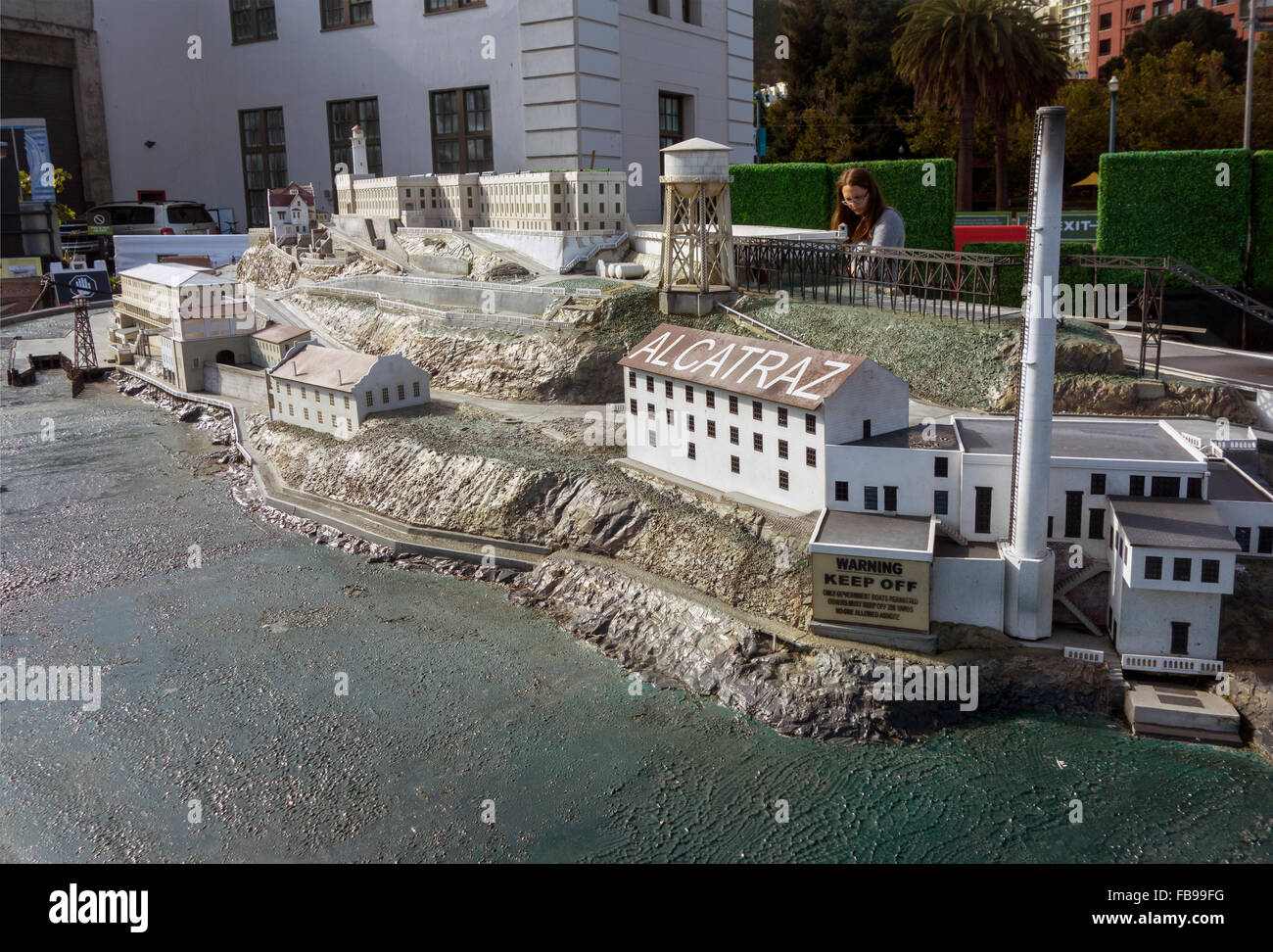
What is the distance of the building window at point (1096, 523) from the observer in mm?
28859

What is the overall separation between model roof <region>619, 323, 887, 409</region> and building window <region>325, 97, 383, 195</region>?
39.1 meters

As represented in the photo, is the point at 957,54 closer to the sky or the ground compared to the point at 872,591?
closer to the sky

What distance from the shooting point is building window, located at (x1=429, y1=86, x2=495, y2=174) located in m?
63.9

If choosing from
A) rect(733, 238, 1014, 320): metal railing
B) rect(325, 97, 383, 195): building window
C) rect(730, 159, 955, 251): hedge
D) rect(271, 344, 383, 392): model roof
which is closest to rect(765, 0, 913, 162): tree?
rect(730, 159, 955, 251): hedge

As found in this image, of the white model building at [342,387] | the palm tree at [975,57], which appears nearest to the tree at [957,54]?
the palm tree at [975,57]

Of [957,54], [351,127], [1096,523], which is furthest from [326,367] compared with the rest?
[957,54]

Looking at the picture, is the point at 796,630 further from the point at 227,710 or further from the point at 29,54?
the point at 29,54

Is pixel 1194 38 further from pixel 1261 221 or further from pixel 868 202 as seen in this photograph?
pixel 868 202

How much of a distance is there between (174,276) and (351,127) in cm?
1781

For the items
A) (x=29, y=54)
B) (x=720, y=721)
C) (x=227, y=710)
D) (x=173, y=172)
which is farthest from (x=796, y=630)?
(x=29, y=54)

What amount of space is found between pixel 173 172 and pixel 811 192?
55423 millimetres

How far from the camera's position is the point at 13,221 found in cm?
7412

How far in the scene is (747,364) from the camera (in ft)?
112

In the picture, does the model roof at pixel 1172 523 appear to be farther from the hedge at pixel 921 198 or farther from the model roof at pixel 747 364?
the hedge at pixel 921 198
